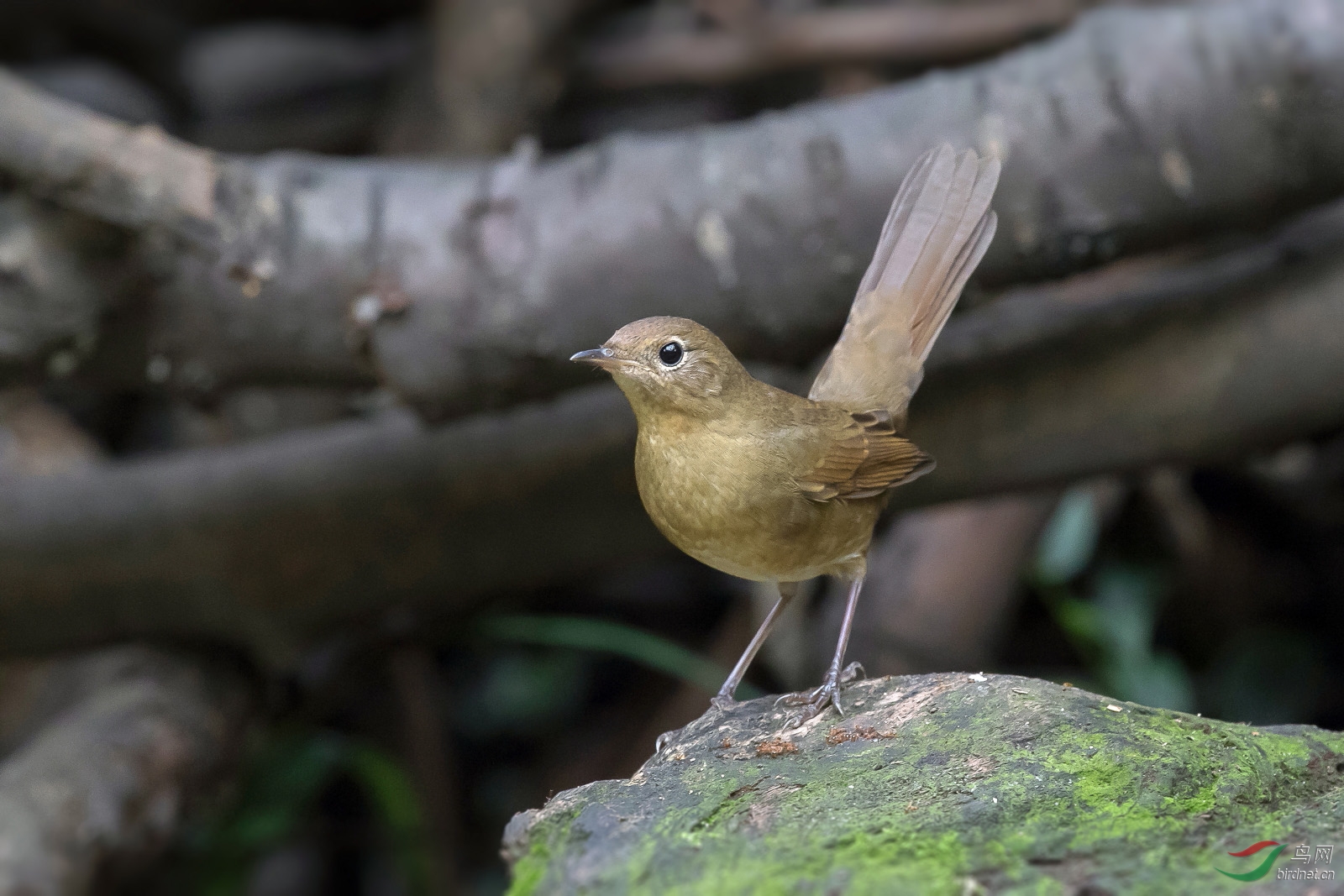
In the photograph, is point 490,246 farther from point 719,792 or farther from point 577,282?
point 719,792

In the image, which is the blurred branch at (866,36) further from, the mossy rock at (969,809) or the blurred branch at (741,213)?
the mossy rock at (969,809)

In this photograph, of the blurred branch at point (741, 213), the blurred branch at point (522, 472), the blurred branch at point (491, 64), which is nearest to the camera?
the blurred branch at point (741, 213)

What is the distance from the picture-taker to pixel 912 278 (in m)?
3.04

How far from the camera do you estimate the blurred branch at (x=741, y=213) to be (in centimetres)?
332

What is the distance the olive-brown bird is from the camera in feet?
8.21

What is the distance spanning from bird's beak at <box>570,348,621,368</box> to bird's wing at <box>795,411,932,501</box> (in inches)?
20.5

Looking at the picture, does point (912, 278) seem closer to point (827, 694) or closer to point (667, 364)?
point (667, 364)

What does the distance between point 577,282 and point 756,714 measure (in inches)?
56.1

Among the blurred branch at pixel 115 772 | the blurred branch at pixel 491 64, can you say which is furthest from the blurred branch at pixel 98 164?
the blurred branch at pixel 491 64

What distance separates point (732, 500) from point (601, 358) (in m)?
0.43

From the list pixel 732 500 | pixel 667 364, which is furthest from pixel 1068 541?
pixel 667 364

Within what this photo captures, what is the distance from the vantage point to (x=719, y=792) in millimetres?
1953

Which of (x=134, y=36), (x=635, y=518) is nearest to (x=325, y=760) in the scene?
(x=635, y=518)

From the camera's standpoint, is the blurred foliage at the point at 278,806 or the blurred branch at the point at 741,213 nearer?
the blurred branch at the point at 741,213
